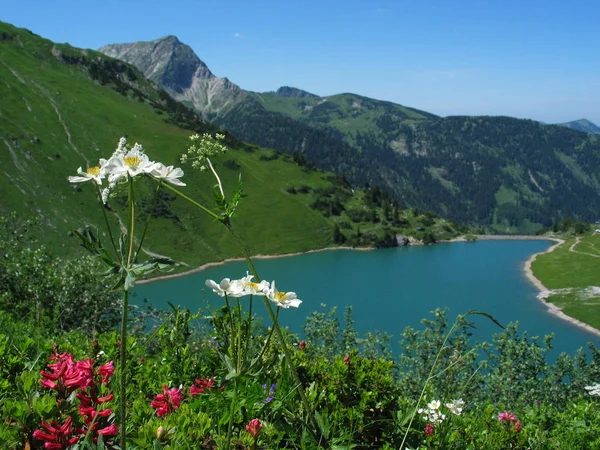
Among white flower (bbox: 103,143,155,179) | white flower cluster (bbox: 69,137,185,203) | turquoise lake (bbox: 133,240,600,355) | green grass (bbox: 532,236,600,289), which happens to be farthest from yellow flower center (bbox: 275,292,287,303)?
green grass (bbox: 532,236,600,289)

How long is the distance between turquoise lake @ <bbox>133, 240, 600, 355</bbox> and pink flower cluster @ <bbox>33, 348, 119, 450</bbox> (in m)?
51.5

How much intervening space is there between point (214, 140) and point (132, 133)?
495 feet

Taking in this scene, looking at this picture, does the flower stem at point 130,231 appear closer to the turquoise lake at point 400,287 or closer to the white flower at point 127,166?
the white flower at point 127,166

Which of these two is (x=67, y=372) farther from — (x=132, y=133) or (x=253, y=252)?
(x=132, y=133)

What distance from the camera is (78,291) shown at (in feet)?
66.2

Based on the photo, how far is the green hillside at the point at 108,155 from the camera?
110 m

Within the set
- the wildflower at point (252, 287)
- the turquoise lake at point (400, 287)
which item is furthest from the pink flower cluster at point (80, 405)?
the turquoise lake at point (400, 287)

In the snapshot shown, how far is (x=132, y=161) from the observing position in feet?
8.43

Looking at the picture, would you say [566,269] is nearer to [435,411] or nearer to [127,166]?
[435,411]

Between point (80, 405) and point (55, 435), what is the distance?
1.33ft

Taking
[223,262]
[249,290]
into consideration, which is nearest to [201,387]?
[249,290]

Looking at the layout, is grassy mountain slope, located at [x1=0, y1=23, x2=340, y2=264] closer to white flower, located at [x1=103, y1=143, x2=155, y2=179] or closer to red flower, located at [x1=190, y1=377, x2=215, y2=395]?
red flower, located at [x1=190, y1=377, x2=215, y2=395]

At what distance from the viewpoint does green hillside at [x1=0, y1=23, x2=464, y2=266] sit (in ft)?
360

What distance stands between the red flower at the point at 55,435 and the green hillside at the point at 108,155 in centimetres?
9753
